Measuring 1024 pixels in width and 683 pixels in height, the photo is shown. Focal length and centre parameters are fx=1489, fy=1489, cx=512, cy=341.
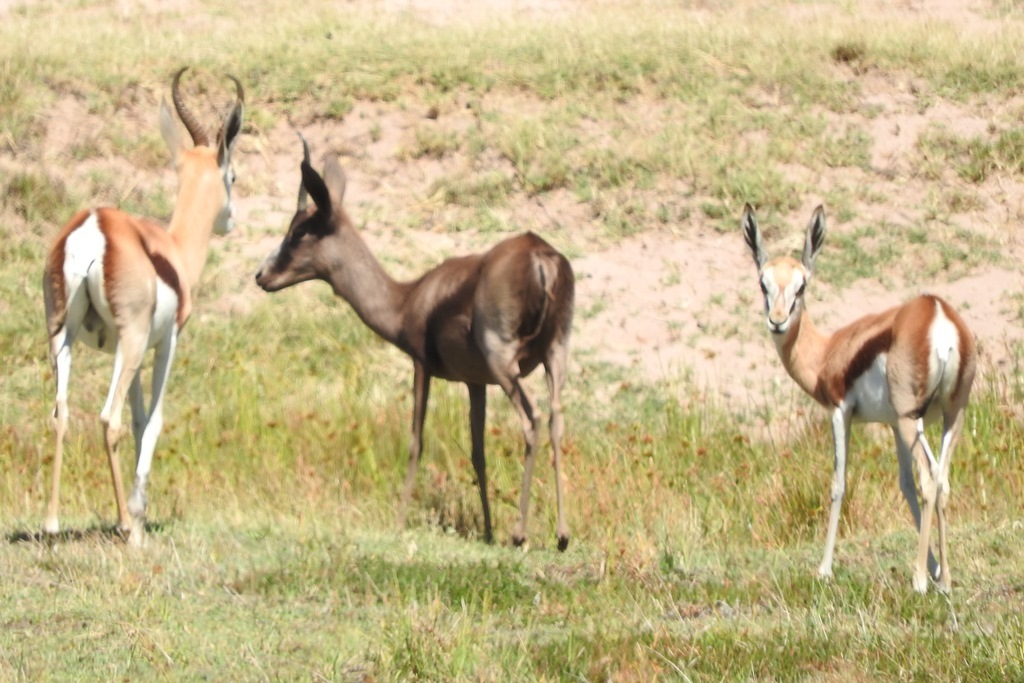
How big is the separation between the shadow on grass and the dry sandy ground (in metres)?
5.24

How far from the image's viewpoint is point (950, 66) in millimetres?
17391

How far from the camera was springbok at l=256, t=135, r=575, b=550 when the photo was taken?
8.54 m

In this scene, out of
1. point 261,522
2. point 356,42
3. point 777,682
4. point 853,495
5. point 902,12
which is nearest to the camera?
point 777,682

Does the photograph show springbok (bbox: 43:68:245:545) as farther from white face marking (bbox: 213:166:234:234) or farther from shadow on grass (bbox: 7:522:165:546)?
white face marking (bbox: 213:166:234:234)

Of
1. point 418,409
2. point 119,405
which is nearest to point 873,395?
point 418,409

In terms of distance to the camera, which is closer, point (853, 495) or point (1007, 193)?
point (853, 495)

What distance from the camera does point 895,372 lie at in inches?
273

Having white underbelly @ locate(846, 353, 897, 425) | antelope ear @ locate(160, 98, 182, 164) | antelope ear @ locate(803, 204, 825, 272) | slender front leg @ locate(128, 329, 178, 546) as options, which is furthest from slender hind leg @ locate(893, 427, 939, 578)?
antelope ear @ locate(160, 98, 182, 164)

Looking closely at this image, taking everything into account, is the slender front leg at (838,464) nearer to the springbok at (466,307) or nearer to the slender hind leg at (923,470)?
the slender hind leg at (923,470)

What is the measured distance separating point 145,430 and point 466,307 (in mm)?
2031

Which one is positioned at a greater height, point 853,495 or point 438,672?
point 438,672

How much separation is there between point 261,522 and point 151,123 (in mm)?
9863

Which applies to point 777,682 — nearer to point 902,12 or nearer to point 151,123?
point 151,123

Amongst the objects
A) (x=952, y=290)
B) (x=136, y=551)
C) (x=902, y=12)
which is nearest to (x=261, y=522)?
(x=136, y=551)
